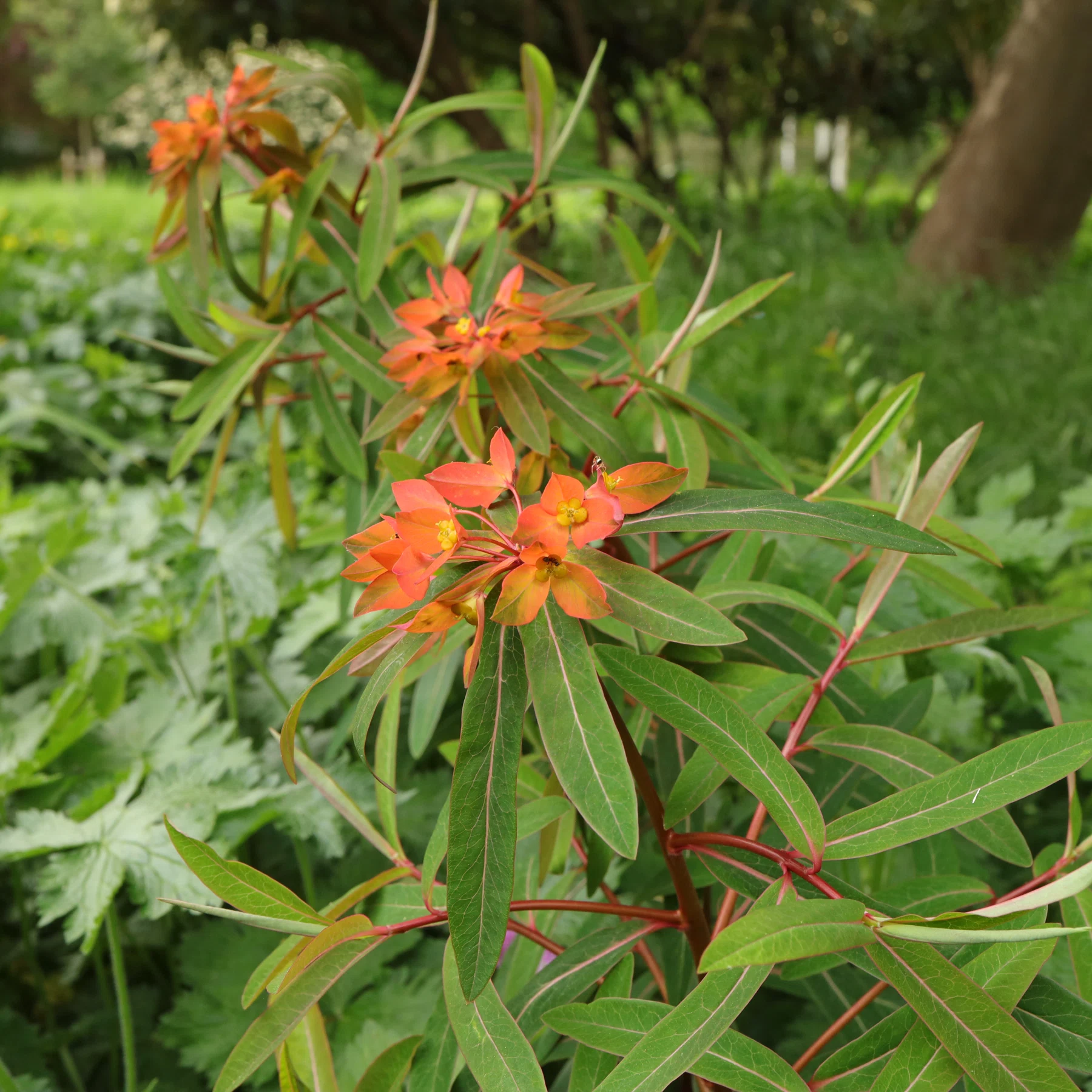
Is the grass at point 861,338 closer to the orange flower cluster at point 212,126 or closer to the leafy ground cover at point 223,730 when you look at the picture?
the leafy ground cover at point 223,730

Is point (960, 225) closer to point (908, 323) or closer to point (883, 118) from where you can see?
point (908, 323)

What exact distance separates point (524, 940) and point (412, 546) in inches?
12.5

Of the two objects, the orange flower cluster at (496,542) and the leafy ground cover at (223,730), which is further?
the leafy ground cover at (223,730)

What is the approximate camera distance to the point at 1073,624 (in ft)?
2.95

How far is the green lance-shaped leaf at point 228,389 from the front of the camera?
696 mm

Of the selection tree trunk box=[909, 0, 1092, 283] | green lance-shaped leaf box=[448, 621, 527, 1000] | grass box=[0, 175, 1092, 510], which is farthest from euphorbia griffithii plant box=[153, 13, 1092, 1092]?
tree trunk box=[909, 0, 1092, 283]

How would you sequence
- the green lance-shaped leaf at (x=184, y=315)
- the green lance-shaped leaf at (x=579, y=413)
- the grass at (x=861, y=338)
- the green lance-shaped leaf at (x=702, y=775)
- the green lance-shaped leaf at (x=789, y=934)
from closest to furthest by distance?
the green lance-shaped leaf at (x=789, y=934)
the green lance-shaped leaf at (x=702, y=775)
the green lance-shaped leaf at (x=579, y=413)
the green lance-shaped leaf at (x=184, y=315)
the grass at (x=861, y=338)

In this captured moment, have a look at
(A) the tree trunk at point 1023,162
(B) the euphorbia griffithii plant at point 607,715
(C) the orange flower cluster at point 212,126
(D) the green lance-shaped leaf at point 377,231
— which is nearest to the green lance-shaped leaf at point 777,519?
(B) the euphorbia griffithii plant at point 607,715

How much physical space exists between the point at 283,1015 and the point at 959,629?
414 millimetres

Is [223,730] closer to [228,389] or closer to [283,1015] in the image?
[228,389]

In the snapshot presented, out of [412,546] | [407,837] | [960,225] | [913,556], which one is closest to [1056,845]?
[913,556]

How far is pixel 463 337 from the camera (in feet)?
1.70

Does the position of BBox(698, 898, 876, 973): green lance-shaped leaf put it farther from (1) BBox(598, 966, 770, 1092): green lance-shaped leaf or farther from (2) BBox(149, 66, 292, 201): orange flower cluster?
(2) BBox(149, 66, 292, 201): orange flower cluster

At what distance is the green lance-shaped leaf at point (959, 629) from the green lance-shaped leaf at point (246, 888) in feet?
1.08
